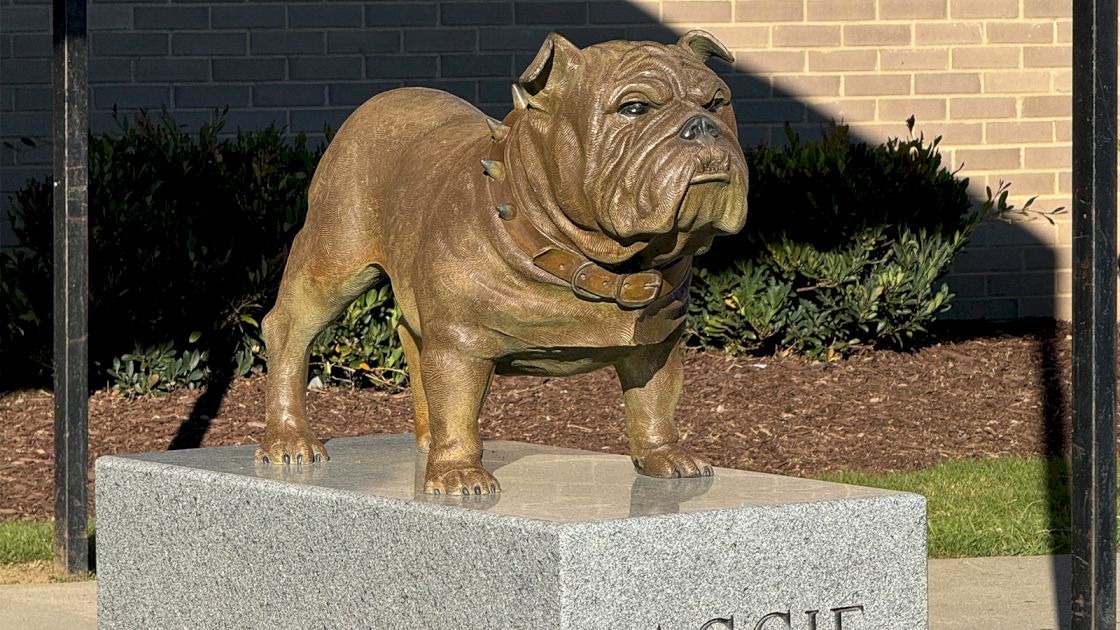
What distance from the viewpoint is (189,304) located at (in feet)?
30.3

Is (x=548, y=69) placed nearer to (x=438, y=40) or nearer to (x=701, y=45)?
(x=701, y=45)

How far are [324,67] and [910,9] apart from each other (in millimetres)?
3821

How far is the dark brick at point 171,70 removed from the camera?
1011cm

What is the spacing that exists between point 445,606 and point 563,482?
613mm

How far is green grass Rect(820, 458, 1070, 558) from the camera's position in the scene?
24.1 ft

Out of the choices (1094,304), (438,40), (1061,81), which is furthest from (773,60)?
(1094,304)

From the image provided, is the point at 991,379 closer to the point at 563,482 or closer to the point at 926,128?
the point at 926,128

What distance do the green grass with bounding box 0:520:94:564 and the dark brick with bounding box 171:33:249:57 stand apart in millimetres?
3468

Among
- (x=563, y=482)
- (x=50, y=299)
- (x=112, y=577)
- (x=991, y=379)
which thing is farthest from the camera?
(x=991, y=379)

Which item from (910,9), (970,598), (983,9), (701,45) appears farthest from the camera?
(983,9)

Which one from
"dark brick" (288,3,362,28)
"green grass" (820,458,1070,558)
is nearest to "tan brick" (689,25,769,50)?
"dark brick" (288,3,362,28)

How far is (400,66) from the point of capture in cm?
1040

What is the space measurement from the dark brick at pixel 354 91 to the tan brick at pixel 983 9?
3.71m

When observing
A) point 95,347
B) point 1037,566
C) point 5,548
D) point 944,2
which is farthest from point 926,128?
point 5,548
